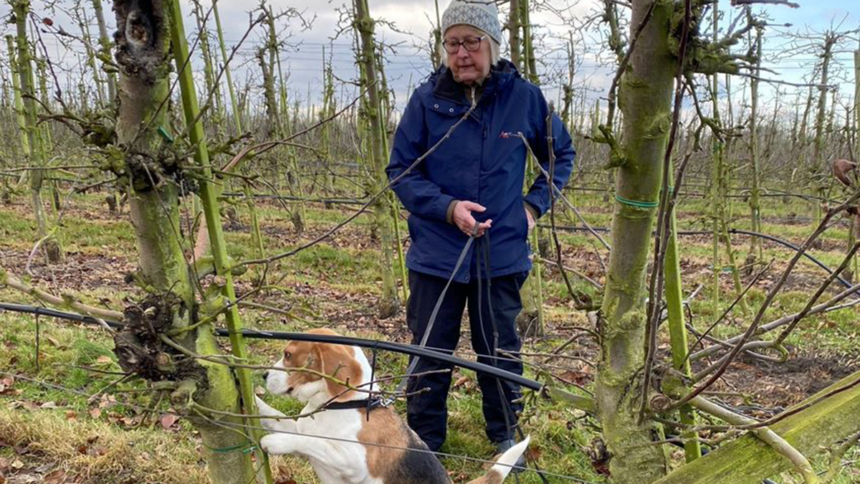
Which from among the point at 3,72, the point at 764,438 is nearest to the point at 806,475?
the point at 764,438

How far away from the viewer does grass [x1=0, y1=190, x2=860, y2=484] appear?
3297mm

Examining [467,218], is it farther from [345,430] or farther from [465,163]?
[345,430]

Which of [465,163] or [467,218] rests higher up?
[465,163]

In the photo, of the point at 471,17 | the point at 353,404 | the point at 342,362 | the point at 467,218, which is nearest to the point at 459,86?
the point at 471,17

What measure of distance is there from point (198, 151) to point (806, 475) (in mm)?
1706

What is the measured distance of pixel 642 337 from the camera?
1419 millimetres

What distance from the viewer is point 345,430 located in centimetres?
270

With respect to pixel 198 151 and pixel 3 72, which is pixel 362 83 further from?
pixel 3 72

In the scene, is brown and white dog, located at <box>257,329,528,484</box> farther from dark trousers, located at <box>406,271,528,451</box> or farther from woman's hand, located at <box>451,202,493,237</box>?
woman's hand, located at <box>451,202,493,237</box>

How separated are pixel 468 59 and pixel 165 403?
3.15 meters

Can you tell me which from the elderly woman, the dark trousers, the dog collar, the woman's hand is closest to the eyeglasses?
the elderly woman

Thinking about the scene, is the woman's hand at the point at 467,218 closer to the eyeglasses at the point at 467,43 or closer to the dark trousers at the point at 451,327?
the dark trousers at the point at 451,327

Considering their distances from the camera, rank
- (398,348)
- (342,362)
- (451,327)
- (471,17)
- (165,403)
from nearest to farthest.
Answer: (398,348)
(342,362)
(471,17)
(451,327)
(165,403)

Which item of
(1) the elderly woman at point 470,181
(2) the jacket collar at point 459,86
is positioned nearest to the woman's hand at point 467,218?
(1) the elderly woman at point 470,181
